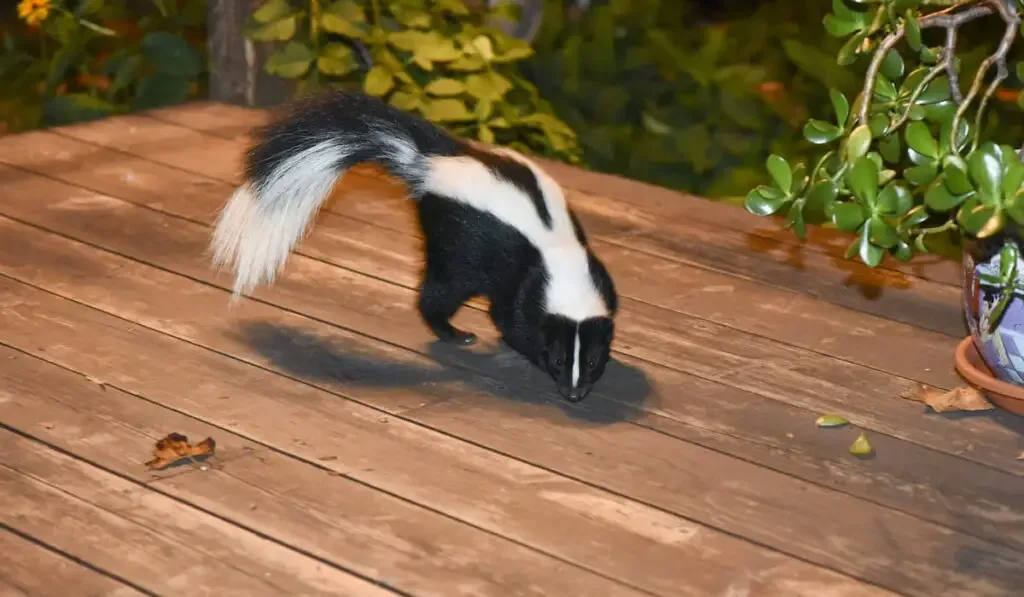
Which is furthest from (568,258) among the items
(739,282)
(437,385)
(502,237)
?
(739,282)

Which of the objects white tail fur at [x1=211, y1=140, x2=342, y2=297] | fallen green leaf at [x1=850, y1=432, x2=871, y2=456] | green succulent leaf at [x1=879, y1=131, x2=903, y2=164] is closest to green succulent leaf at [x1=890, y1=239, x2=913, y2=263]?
green succulent leaf at [x1=879, y1=131, x2=903, y2=164]

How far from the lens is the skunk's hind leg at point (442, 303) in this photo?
282 centimetres

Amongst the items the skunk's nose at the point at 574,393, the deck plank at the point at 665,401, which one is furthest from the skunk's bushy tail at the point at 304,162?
the skunk's nose at the point at 574,393

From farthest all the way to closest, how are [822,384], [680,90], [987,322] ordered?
[680,90]
[822,384]
[987,322]

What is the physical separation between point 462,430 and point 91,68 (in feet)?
10.8

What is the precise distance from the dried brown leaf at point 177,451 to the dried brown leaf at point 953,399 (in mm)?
1369

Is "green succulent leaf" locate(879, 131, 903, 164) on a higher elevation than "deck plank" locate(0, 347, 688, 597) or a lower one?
higher

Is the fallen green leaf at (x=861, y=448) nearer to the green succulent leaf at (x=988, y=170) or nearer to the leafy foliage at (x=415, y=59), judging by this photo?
the green succulent leaf at (x=988, y=170)

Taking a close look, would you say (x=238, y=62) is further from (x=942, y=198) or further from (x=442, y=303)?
(x=942, y=198)

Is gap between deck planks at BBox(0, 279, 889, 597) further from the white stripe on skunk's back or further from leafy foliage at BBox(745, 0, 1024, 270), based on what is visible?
leafy foliage at BBox(745, 0, 1024, 270)

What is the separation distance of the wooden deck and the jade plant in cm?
42

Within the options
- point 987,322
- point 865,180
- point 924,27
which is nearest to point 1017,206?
point 865,180

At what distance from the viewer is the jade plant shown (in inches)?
72.1

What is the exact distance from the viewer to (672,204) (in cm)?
379
